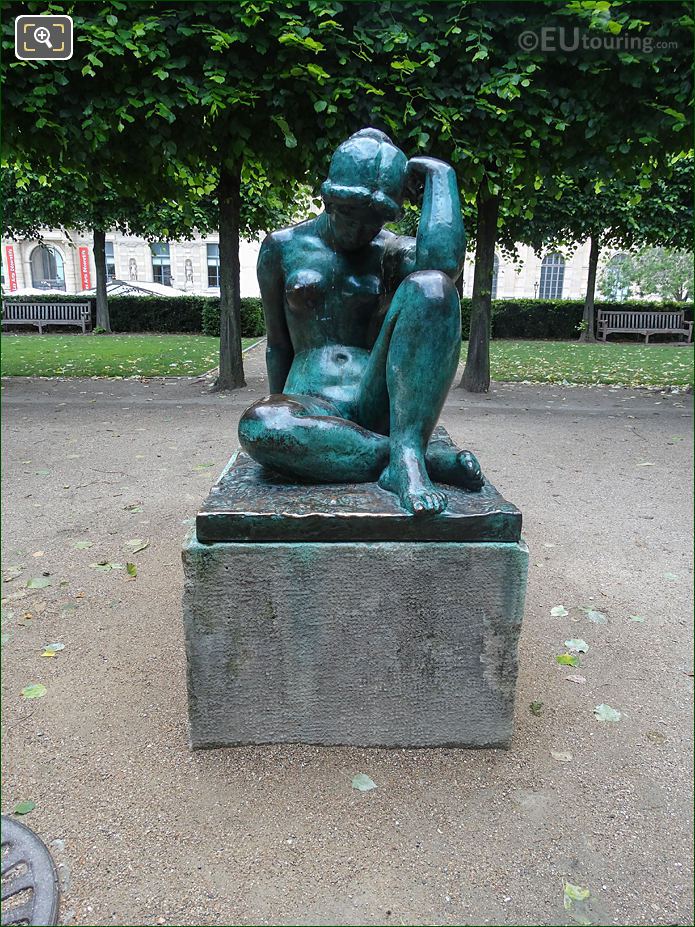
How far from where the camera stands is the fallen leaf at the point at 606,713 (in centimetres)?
276

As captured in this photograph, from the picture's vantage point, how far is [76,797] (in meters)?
2.29

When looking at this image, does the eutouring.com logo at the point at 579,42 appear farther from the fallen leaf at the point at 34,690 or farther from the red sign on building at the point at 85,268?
the red sign on building at the point at 85,268

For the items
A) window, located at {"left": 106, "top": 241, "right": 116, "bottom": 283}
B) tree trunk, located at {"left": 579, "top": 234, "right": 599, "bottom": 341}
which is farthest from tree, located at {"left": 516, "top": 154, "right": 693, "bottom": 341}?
window, located at {"left": 106, "top": 241, "right": 116, "bottom": 283}

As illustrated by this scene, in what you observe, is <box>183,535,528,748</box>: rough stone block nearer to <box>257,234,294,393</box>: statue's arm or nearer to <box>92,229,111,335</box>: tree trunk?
<box>257,234,294,393</box>: statue's arm

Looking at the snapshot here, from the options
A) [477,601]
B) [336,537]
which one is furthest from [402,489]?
[477,601]

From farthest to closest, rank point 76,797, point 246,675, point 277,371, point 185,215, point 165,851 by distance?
point 185,215, point 277,371, point 246,675, point 76,797, point 165,851

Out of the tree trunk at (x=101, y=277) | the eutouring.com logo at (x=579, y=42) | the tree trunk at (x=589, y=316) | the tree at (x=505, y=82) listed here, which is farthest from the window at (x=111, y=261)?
the eutouring.com logo at (x=579, y=42)

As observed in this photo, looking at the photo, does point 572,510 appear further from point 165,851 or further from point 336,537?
point 165,851

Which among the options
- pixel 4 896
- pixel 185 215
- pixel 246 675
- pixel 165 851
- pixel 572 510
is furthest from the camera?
pixel 185 215

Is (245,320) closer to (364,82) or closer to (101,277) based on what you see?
(101,277)

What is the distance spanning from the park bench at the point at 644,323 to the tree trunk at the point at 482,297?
1385cm

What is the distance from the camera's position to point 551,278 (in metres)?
41.7

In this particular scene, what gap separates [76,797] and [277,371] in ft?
6.25

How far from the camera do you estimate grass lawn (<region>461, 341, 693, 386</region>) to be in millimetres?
12680
